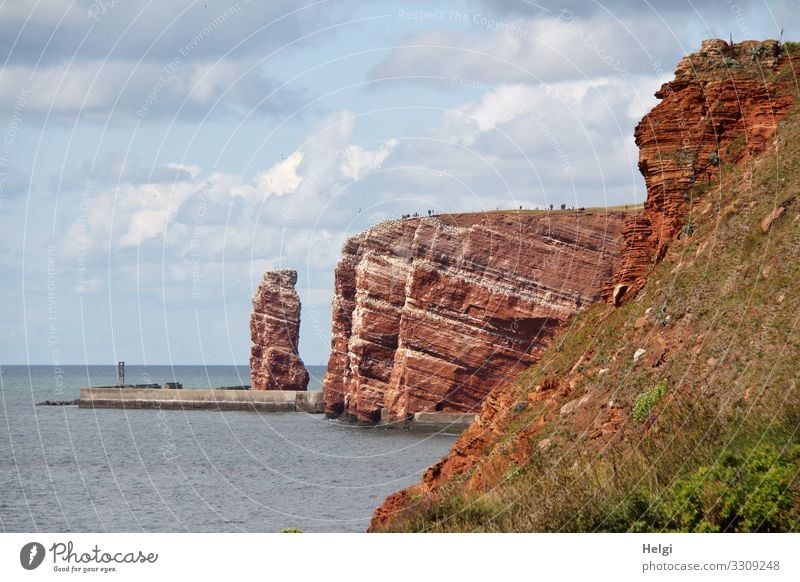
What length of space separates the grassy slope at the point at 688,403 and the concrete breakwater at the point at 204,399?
4332 inches

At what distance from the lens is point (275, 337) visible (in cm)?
15825

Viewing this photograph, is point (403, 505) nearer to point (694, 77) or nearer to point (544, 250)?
point (694, 77)

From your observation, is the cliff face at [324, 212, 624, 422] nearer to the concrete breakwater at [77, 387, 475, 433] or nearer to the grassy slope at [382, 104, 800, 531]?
the concrete breakwater at [77, 387, 475, 433]

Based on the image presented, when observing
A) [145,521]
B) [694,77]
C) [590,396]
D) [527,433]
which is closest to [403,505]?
[527,433]

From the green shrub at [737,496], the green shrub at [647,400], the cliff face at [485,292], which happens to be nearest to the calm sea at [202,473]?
the cliff face at [485,292]

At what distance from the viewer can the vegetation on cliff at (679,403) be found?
70.8 ft

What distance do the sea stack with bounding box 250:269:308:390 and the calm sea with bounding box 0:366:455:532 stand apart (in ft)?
83.4

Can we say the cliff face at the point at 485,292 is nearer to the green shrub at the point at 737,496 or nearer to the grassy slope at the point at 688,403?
the grassy slope at the point at 688,403

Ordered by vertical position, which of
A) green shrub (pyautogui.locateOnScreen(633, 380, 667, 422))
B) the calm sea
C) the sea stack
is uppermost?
the sea stack

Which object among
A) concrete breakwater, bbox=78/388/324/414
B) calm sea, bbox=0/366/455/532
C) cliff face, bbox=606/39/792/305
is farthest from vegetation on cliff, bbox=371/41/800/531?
concrete breakwater, bbox=78/388/324/414

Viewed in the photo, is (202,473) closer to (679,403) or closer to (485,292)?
(485,292)

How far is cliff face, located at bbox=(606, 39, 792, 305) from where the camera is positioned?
36.0 meters

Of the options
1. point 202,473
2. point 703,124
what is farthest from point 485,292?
point 703,124

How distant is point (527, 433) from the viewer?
110 feet
